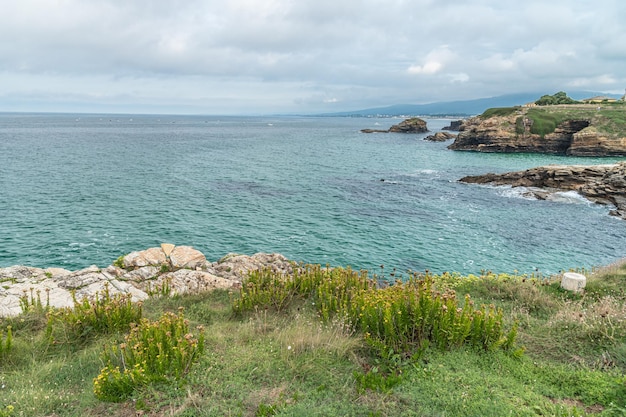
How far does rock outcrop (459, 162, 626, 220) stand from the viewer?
38500mm

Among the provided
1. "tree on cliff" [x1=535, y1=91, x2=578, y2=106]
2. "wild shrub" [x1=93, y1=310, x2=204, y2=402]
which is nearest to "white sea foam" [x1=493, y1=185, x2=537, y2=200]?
"wild shrub" [x1=93, y1=310, x2=204, y2=402]

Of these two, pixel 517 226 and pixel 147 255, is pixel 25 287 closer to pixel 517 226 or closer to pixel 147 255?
pixel 147 255

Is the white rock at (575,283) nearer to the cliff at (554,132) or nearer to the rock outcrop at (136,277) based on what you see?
the rock outcrop at (136,277)

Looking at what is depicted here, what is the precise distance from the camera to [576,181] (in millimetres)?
42719

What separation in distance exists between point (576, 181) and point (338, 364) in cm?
4616

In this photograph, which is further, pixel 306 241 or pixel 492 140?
pixel 492 140

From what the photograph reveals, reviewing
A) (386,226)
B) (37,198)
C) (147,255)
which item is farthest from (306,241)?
(37,198)

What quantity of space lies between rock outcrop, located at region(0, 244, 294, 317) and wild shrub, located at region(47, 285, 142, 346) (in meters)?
2.41

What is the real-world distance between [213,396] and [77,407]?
232 centimetres

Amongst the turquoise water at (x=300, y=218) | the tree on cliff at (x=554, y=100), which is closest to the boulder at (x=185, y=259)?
the turquoise water at (x=300, y=218)

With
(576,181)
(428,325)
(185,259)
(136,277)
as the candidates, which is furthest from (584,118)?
(136,277)

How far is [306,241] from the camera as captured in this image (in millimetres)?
26516

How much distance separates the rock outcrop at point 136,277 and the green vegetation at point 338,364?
3.33 meters

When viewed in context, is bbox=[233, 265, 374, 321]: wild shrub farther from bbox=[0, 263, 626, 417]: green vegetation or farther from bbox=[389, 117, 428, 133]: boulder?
bbox=[389, 117, 428, 133]: boulder
